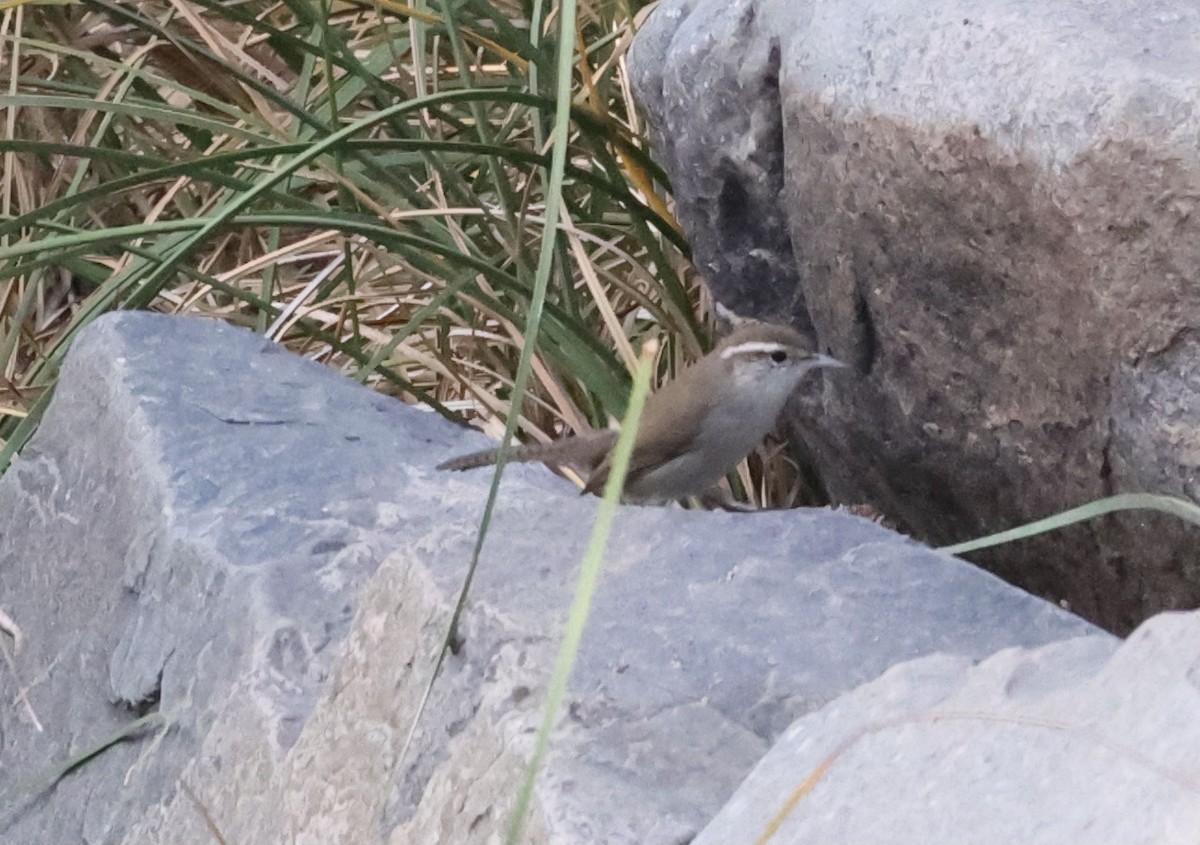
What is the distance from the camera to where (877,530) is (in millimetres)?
2439

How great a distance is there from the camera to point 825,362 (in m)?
3.06

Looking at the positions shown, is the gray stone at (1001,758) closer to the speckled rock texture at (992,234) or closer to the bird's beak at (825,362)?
the speckled rock texture at (992,234)

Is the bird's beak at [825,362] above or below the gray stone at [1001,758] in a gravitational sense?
below

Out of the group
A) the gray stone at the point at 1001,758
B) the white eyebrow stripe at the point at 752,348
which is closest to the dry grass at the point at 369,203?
the white eyebrow stripe at the point at 752,348

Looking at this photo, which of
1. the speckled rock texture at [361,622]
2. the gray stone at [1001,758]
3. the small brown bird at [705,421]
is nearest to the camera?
the gray stone at [1001,758]

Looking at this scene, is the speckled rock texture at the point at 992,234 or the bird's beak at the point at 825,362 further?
the bird's beak at the point at 825,362

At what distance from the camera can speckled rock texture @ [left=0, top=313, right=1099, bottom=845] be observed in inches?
71.3

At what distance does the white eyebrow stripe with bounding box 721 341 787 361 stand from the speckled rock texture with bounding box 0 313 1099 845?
583 mm

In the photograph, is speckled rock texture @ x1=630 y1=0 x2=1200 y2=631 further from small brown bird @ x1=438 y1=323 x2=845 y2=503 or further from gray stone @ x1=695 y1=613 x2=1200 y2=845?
gray stone @ x1=695 y1=613 x2=1200 y2=845

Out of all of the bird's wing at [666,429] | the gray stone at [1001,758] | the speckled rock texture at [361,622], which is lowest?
the bird's wing at [666,429]

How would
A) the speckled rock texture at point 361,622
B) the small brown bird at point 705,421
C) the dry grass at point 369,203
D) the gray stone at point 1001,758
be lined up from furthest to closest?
1. the dry grass at point 369,203
2. the small brown bird at point 705,421
3. the speckled rock texture at point 361,622
4. the gray stone at point 1001,758

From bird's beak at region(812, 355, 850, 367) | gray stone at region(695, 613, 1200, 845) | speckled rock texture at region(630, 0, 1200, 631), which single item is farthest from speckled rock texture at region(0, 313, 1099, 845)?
bird's beak at region(812, 355, 850, 367)

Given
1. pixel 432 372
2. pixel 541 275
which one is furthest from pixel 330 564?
Answer: pixel 432 372

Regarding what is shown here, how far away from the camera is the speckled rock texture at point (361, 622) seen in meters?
1.81
